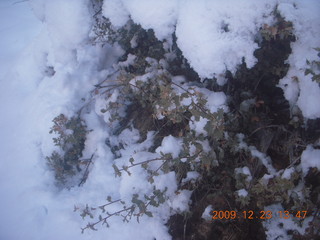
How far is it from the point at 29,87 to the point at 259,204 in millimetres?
3044

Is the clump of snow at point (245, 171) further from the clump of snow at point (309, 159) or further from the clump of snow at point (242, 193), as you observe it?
the clump of snow at point (309, 159)

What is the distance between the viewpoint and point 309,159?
4.97 ft

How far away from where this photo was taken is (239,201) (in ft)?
5.65

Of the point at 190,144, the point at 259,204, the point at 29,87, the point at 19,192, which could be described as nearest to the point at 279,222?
the point at 259,204

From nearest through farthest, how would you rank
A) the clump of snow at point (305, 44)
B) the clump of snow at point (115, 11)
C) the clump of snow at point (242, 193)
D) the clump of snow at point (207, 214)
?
the clump of snow at point (305, 44) → the clump of snow at point (242, 193) → the clump of snow at point (207, 214) → the clump of snow at point (115, 11)

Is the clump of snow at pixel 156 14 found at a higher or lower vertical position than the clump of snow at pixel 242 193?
higher

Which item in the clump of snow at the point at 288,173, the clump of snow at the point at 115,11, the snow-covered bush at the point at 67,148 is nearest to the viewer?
the clump of snow at the point at 288,173

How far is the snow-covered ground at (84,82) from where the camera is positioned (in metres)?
1.50

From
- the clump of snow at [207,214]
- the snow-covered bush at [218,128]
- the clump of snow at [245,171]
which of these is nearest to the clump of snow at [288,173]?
the snow-covered bush at [218,128]

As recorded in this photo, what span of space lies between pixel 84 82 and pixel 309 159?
2.14 meters

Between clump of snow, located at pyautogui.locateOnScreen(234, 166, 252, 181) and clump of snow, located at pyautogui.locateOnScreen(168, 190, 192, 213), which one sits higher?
clump of snow, located at pyautogui.locateOnScreen(234, 166, 252, 181)

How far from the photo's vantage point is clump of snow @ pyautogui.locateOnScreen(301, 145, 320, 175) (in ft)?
4.88

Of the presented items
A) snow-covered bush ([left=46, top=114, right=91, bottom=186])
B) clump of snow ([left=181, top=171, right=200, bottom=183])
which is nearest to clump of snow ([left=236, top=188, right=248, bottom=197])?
clump of snow ([left=181, top=171, right=200, bottom=183])
